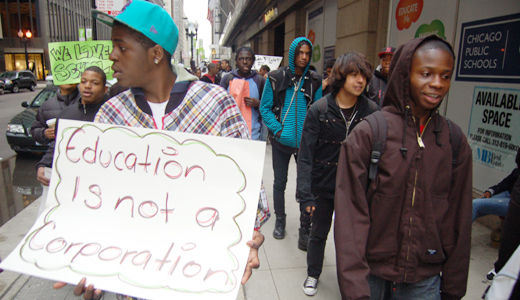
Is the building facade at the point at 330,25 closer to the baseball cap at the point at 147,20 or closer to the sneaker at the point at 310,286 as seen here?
the sneaker at the point at 310,286

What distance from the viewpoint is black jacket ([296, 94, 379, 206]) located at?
290 centimetres

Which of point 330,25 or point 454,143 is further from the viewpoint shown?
point 330,25

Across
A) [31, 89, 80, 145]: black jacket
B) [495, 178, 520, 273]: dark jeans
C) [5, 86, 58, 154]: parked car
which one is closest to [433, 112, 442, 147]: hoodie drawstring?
[495, 178, 520, 273]: dark jeans

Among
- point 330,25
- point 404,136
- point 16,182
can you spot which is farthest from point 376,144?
point 330,25

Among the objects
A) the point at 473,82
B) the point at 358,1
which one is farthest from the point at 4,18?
the point at 473,82

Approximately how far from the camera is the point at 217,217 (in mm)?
1481

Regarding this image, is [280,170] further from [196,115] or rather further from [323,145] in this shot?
[196,115]

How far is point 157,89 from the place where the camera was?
71.1 inches

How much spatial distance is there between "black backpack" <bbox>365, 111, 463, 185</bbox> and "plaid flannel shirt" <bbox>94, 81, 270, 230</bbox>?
0.54 m

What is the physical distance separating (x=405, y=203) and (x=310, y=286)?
1.68m

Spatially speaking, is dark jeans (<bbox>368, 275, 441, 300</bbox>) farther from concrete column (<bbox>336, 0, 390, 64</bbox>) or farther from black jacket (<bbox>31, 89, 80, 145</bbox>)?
concrete column (<bbox>336, 0, 390, 64</bbox>)

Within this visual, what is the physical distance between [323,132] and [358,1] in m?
5.57

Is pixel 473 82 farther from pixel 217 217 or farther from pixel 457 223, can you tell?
pixel 217 217

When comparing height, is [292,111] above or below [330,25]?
below
